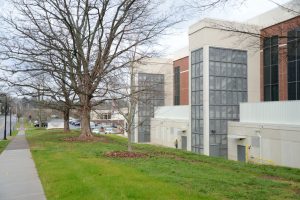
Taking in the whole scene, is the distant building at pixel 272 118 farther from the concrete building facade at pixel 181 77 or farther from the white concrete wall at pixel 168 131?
the concrete building facade at pixel 181 77

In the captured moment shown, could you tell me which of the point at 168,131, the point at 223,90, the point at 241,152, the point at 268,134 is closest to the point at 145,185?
the point at 268,134

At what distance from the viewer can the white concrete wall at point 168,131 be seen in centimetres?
3500

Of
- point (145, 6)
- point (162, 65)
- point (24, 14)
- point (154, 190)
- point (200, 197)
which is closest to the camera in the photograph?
point (200, 197)

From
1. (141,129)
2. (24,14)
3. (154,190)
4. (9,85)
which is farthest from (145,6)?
(141,129)

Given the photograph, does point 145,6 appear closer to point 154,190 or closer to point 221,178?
point 221,178

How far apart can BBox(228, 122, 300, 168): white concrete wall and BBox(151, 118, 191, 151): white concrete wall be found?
862 cm

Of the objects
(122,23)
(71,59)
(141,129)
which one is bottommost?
(141,129)

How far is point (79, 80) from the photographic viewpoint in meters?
21.2

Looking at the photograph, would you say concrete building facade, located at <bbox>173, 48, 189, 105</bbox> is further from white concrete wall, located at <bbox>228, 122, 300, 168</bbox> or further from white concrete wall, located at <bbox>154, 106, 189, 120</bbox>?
white concrete wall, located at <bbox>228, 122, 300, 168</bbox>

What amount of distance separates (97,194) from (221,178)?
3.66 m

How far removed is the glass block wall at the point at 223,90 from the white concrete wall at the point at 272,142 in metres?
3.33

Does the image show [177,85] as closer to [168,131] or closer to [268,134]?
[168,131]

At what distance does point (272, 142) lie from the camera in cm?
→ 2205

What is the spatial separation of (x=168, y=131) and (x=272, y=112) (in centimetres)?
1847
